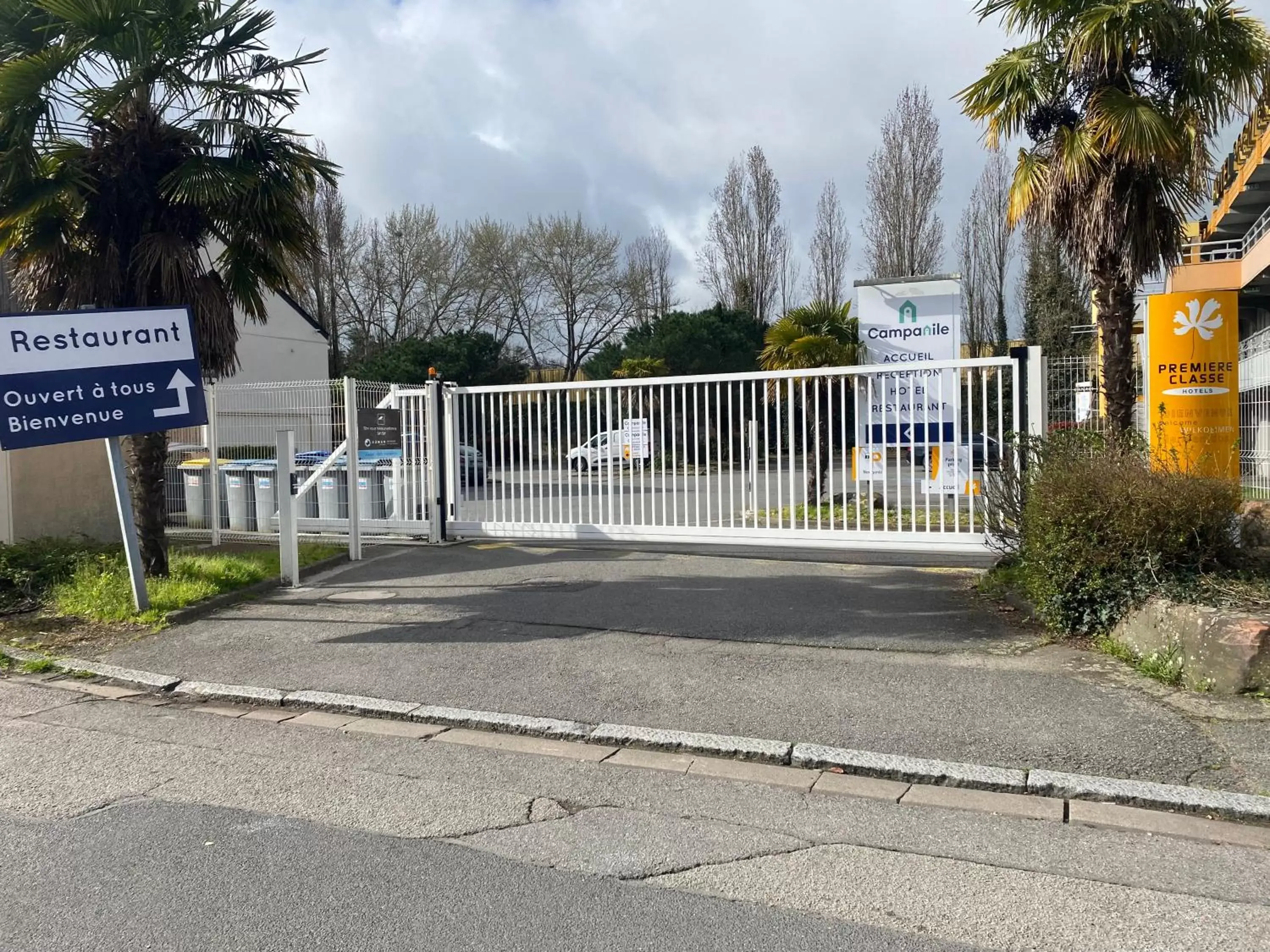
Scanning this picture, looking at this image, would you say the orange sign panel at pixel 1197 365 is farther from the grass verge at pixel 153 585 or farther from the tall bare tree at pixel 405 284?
the tall bare tree at pixel 405 284

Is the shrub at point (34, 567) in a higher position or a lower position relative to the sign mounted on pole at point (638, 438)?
lower

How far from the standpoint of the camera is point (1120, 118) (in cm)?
887

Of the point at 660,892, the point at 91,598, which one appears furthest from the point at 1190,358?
the point at 91,598

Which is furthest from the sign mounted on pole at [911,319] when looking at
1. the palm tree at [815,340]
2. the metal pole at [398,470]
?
the metal pole at [398,470]

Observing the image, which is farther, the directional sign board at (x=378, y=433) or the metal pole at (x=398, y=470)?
the metal pole at (x=398, y=470)

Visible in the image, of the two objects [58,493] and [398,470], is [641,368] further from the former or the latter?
[58,493]

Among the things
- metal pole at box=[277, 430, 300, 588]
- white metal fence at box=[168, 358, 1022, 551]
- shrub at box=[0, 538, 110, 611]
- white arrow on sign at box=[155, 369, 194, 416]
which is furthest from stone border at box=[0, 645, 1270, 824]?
white metal fence at box=[168, 358, 1022, 551]

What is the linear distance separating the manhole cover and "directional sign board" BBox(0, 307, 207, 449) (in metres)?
2.08

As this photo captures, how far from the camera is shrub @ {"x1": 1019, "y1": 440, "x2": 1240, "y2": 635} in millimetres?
6512

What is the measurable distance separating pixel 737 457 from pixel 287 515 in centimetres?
493

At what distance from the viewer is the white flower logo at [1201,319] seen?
1006cm

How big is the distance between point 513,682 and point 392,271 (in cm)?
3806

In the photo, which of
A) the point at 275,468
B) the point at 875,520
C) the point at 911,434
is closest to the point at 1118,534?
the point at 911,434

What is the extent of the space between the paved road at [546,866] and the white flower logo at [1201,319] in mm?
7455
